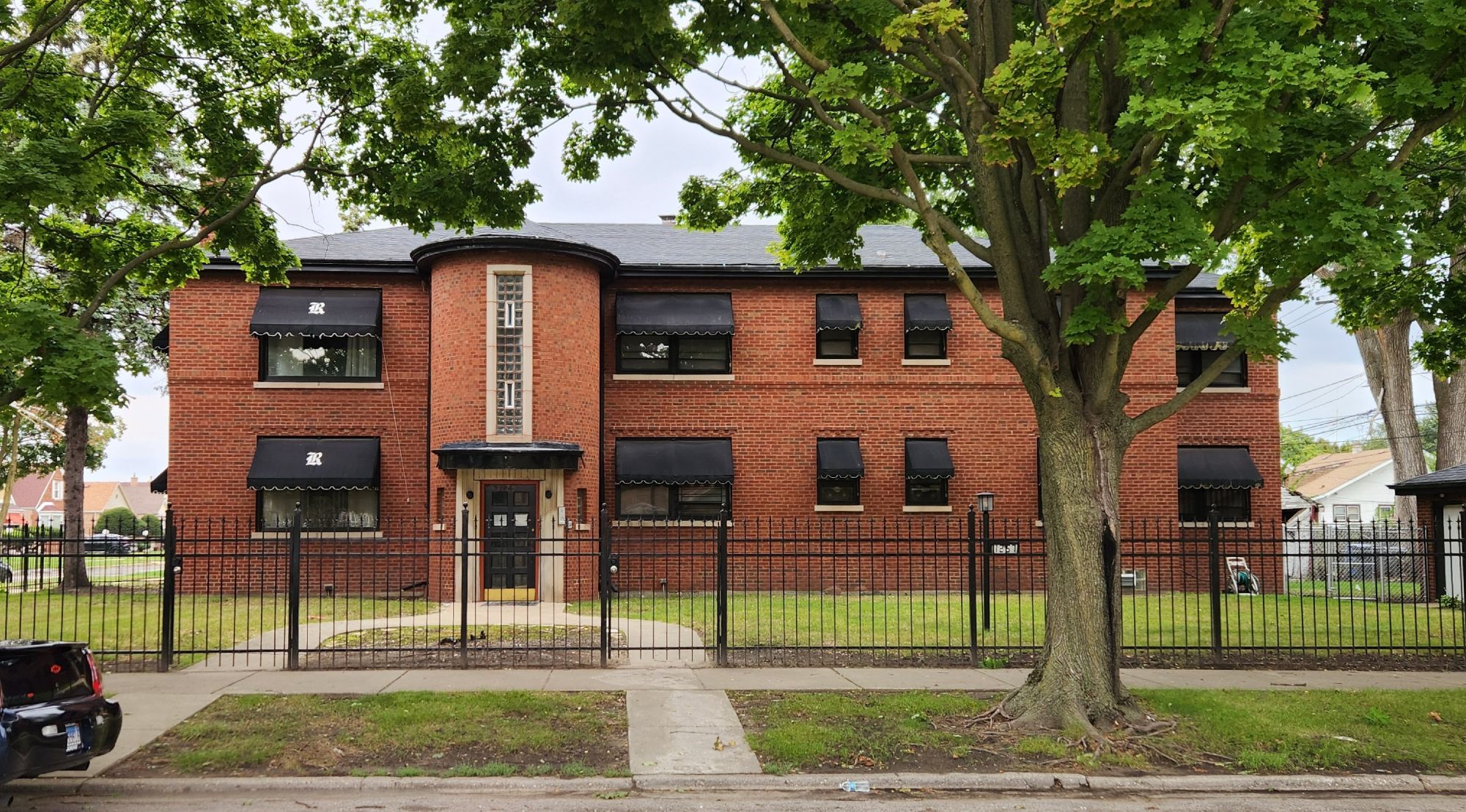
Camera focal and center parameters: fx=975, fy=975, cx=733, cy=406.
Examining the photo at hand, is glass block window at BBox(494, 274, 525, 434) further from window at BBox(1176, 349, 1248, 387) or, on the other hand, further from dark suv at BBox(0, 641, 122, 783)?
window at BBox(1176, 349, 1248, 387)

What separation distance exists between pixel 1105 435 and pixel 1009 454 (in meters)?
12.9

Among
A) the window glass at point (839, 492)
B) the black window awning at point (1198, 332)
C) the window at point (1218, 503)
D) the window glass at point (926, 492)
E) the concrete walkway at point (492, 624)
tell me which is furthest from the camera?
the window at point (1218, 503)

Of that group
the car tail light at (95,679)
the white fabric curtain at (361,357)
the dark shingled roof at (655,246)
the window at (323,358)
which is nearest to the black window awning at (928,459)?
the dark shingled roof at (655,246)

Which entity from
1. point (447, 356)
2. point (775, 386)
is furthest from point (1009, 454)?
point (447, 356)

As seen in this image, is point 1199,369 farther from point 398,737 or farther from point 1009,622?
point 398,737

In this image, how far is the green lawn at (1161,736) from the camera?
812 cm

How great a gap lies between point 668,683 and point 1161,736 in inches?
196

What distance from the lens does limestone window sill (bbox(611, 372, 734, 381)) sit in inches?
840

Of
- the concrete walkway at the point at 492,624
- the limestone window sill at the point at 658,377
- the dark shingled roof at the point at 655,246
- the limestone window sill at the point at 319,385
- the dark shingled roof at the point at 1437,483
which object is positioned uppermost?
the dark shingled roof at the point at 655,246

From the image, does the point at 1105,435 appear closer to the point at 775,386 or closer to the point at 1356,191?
the point at 1356,191

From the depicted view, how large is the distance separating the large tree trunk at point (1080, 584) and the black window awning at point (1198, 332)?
14.3 metres

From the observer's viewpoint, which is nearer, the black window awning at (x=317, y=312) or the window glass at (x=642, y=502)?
the black window awning at (x=317, y=312)

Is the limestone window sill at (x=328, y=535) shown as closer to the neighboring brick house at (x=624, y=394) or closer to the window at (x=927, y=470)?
the neighboring brick house at (x=624, y=394)

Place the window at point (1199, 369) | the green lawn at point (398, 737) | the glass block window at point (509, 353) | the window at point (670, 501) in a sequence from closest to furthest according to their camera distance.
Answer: the green lawn at point (398, 737) → the glass block window at point (509, 353) → the window at point (670, 501) → the window at point (1199, 369)
